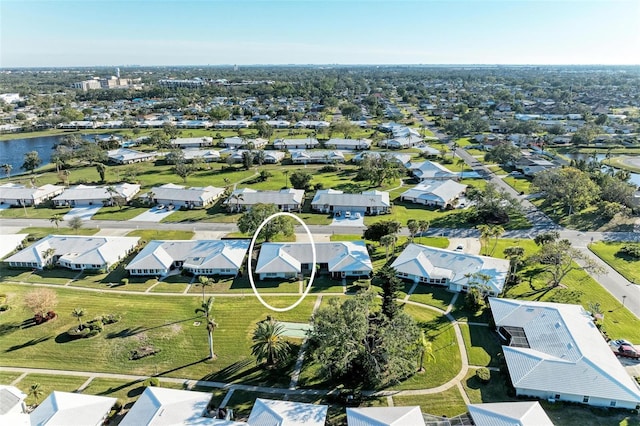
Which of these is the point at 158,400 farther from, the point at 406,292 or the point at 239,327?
the point at 406,292

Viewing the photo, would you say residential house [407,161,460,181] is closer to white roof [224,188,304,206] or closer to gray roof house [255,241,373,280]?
white roof [224,188,304,206]

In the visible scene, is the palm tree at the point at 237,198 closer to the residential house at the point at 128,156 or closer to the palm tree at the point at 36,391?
the palm tree at the point at 36,391

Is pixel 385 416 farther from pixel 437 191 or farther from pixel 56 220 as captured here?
pixel 56 220

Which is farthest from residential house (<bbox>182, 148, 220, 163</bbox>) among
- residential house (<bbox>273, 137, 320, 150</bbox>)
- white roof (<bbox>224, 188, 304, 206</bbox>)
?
white roof (<bbox>224, 188, 304, 206</bbox>)

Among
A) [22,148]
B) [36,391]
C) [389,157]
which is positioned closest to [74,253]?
[36,391]

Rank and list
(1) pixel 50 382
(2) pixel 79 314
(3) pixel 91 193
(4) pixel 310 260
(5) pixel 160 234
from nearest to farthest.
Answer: (1) pixel 50 382 → (2) pixel 79 314 → (4) pixel 310 260 → (5) pixel 160 234 → (3) pixel 91 193

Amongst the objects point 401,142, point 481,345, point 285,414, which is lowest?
point 481,345

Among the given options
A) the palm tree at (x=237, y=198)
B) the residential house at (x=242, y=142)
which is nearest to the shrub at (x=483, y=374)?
the palm tree at (x=237, y=198)
